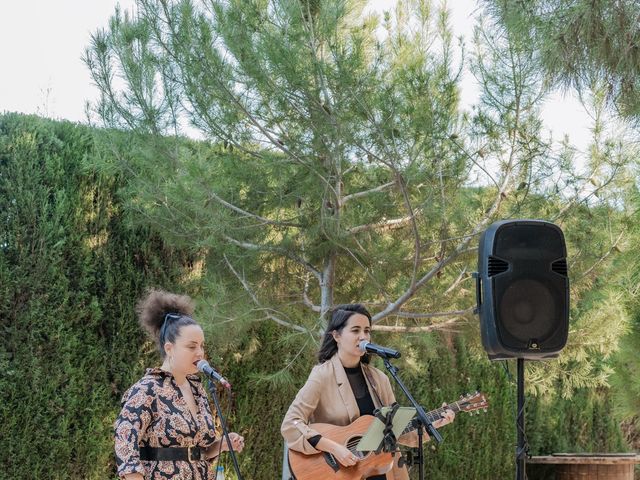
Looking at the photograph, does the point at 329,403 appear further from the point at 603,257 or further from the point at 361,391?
the point at 603,257

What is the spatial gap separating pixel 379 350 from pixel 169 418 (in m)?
0.88

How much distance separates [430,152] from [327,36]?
86 centimetres

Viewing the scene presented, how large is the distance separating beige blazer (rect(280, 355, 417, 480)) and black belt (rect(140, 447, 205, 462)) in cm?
94

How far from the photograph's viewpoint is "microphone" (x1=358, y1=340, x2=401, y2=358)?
12.2ft

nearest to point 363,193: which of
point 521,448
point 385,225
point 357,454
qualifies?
point 385,225

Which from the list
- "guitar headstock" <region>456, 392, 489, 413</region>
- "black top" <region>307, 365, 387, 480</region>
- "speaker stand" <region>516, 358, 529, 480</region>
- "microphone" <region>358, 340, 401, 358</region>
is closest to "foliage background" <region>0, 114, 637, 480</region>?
"guitar headstock" <region>456, 392, 489, 413</region>

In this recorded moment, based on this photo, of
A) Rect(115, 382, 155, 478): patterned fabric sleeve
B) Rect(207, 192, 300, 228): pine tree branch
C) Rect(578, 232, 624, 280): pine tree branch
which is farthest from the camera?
Rect(578, 232, 624, 280): pine tree branch

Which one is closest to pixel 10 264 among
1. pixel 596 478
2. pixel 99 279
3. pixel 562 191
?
pixel 99 279

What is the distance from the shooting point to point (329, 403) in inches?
174

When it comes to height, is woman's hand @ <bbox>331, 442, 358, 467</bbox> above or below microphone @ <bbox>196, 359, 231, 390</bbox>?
below

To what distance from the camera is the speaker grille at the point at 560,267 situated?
3941 millimetres

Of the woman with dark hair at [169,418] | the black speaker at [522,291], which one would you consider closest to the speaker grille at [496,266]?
the black speaker at [522,291]

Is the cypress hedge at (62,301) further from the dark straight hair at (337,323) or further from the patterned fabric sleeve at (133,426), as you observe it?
the patterned fabric sleeve at (133,426)

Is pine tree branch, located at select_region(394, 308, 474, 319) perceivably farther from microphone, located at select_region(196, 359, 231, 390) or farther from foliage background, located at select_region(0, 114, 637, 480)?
microphone, located at select_region(196, 359, 231, 390)
